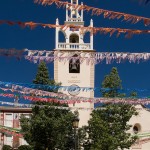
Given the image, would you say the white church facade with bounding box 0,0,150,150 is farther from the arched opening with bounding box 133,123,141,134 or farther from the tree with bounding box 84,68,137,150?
the tree with bounding box 84,68,137,150

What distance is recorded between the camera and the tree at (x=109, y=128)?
121 feet

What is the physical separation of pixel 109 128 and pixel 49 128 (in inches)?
186

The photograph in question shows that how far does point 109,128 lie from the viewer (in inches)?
1547

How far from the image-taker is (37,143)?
38.3m

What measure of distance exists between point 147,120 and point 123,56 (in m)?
37.4

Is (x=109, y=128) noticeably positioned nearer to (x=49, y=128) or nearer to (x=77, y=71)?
(x=49, y=128)

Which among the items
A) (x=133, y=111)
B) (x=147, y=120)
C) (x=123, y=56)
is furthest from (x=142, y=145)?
(x=123, y=56)

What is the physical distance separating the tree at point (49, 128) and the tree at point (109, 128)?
68.9 inches

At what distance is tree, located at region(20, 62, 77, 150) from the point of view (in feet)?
123

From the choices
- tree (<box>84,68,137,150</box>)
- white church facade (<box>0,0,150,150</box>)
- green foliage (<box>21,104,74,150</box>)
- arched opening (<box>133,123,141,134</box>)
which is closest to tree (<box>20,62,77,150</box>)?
green foliage (<box>21,104,74,150</box>)

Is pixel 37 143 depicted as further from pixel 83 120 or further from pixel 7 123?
pixel 7 123

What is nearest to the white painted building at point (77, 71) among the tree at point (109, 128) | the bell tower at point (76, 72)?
the bell tower at point (76, 72)

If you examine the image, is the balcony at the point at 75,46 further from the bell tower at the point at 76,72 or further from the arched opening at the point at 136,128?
the arched opening at the point at 136,128

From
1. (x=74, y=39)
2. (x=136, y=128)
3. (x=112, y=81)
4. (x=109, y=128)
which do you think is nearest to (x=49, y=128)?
(x=109, y=128)
